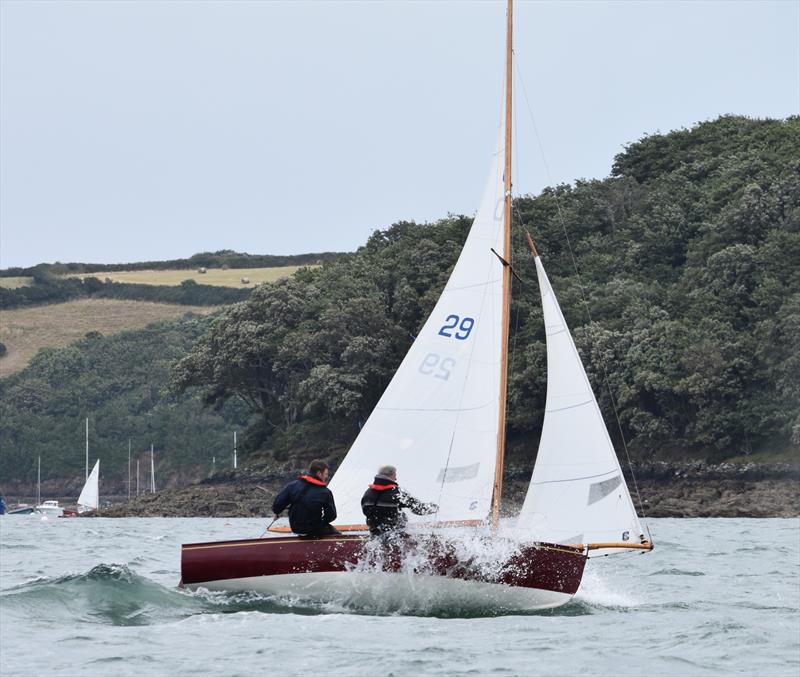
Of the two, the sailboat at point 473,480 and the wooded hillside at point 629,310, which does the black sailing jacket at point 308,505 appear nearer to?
the sailboat at point 473,480

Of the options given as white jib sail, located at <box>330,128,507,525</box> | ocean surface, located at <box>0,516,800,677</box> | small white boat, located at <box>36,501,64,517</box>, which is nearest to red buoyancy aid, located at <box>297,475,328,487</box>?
ocean surface, located at <box>0,516,800,677</box>

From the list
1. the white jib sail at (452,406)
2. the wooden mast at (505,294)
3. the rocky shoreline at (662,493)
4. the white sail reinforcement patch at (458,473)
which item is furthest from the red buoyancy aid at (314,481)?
the rocky shoreline at (662,493)

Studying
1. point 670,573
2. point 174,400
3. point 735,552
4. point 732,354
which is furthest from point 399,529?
point 174,400

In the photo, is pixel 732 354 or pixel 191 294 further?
pixel 191 294

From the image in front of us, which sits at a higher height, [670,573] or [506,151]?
[506,151]

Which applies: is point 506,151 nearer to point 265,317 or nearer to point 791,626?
point 791,626

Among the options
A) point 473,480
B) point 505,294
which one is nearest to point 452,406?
point 473,480

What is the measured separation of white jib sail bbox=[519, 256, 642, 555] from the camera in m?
20.2

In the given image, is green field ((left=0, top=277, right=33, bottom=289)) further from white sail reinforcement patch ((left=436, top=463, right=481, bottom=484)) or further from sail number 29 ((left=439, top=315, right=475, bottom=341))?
white sail reinforcement patch ((left=436, top=463, right=481, bottom=484))

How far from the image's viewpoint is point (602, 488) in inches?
800

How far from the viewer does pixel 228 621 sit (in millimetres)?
17375

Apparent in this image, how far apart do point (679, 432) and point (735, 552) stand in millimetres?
36361

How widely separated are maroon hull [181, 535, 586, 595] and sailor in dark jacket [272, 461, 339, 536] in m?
0.21

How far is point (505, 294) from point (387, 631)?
6.81m
